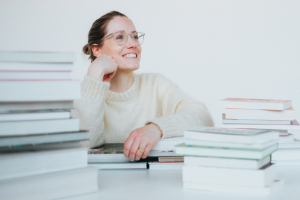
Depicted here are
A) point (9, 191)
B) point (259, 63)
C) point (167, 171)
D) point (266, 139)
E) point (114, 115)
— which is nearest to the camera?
point (9, 191)

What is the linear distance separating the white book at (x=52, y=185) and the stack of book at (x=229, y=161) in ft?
0.88

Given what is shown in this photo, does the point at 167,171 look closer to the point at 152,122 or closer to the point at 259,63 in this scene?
the point at 152,122

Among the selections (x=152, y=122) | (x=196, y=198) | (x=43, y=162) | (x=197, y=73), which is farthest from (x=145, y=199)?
(x=197, y=73)

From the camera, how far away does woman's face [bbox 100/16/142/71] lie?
6.99ft

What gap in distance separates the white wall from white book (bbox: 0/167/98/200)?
9.80ft

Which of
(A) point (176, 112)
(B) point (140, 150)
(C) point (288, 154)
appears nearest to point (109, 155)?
(B) point (140, 150)

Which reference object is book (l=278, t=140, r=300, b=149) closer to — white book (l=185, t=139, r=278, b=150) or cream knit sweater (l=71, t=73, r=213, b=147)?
white book (l=185, t=139, r=278, b=150)

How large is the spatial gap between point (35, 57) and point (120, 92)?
1352 mm

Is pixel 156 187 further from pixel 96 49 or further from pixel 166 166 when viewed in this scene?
pixel 96 49

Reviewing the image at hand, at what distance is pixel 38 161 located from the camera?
88 cm

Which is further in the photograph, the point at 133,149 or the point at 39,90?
the point at 133,149

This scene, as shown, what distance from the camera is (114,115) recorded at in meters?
2.24

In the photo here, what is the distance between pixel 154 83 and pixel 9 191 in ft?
5.25

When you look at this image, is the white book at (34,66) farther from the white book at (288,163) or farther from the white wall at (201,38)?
the white wall at (201,38)
